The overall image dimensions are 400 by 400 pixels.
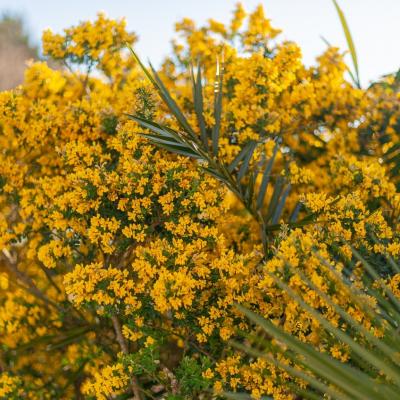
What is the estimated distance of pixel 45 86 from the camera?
17.6 feet

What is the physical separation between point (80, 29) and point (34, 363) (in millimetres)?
3444

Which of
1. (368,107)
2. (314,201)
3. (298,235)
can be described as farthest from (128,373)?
(368,107)

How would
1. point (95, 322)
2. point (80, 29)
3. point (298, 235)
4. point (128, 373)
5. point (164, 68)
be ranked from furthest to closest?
point (164, 68) < point (80, 29) < point (95, 322) < point (128, 373) < point (298, 235)

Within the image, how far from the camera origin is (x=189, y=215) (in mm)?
3695

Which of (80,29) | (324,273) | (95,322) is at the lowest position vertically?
(95,322)

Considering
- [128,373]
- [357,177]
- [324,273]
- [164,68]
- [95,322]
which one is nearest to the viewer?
[324,273]

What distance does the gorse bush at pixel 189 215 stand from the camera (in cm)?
327

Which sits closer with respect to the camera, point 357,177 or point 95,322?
point 357,177

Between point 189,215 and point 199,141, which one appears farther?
point 189,215

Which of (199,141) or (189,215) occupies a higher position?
(199,141)

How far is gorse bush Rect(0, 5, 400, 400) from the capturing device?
327 centimetres

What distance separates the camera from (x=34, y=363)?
5.85m

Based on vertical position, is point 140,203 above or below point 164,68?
below

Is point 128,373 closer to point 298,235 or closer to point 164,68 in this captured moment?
point 298,235
